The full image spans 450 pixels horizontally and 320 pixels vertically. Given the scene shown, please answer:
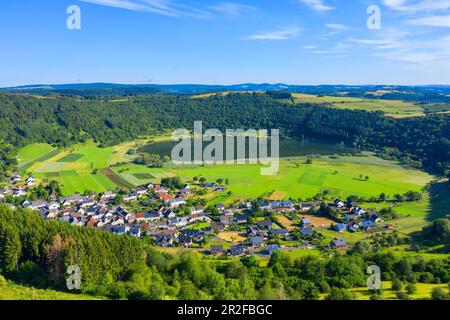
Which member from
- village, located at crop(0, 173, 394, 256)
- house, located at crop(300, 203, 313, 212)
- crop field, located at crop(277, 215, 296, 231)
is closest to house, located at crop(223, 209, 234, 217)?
village, located at crop(0, 173, 394, 256)

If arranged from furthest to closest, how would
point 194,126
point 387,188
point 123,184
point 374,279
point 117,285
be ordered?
point 194,126, point 123,184, point 387,188, point 374,279, point 117,285

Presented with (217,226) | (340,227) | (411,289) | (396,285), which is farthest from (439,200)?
(411,289)

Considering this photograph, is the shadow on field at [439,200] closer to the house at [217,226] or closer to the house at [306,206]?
the house at [306,206]

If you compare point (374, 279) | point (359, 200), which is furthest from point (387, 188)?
point (374, 279)

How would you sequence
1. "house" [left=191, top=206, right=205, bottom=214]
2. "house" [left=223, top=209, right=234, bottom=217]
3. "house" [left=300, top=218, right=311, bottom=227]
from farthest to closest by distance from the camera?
"house" [left=191, top=206, right=205, bottom=214]
"house" [left=223, top=209, right=234, bottom=217]
"house" [left=300, top=218, right=311, bottom=227]

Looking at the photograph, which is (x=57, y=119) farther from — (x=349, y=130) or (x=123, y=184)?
(x=349, y=130)

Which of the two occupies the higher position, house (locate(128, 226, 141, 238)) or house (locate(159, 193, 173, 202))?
house (locate(159, 193, 173, 202))

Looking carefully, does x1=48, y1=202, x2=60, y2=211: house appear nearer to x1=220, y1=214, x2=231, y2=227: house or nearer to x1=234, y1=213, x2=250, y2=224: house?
x1=220, y1=214, x2=231, y2=227: house
